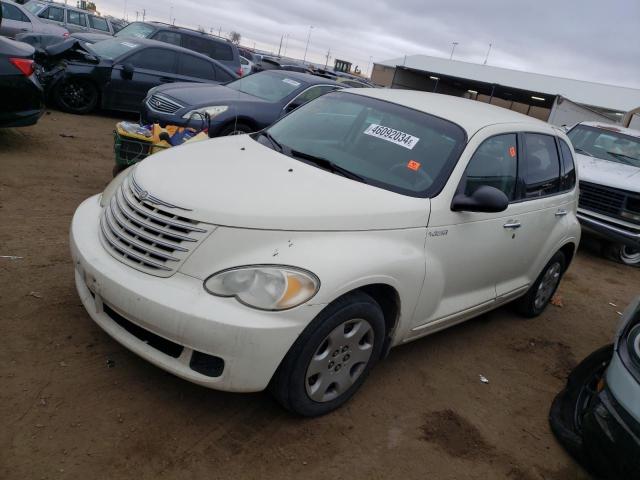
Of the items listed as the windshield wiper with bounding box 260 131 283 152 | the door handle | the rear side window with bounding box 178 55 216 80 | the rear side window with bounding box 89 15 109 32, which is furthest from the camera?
the rear side window with bounding box 89 15 109 32

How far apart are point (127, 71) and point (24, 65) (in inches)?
137

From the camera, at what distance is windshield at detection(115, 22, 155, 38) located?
1230 centimetres

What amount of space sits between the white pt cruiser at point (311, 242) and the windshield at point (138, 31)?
9.78m

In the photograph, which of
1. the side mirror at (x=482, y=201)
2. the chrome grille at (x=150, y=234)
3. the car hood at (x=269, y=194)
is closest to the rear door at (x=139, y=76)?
the car hood at (x=269, y=194)

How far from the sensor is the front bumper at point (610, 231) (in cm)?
738

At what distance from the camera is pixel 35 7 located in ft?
58.9

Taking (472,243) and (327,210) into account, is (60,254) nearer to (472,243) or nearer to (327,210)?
(327,210)

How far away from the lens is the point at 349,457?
272 cm

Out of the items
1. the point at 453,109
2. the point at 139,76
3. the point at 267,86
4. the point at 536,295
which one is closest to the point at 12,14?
the point at 139,76

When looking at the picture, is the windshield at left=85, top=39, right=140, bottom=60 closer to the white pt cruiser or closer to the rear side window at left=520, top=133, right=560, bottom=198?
the white pt cruiser

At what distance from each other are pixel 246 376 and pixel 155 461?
0.55 metres

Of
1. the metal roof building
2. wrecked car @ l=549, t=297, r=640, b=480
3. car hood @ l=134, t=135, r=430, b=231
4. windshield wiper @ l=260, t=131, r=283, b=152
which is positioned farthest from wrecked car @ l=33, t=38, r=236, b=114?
the metal roof building

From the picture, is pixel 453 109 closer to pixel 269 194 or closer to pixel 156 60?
pixel 269 194

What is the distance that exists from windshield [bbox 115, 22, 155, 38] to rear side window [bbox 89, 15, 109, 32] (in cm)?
717
